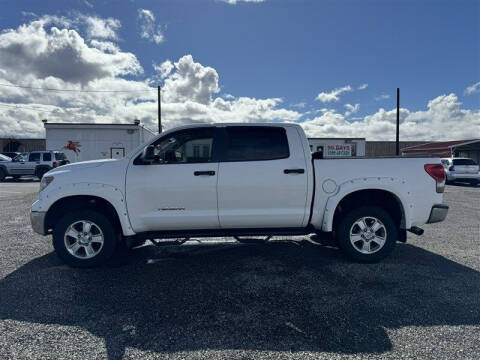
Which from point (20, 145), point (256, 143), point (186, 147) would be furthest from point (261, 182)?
point (20, 145)

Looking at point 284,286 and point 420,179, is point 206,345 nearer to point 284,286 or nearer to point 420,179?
point 284,286

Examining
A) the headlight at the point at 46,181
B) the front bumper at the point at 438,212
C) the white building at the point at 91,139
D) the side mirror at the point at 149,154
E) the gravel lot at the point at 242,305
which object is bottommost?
the gravel lot at the point at 242,305

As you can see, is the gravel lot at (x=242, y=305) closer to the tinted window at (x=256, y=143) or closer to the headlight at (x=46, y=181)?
the headlight at (x=46, y=181)

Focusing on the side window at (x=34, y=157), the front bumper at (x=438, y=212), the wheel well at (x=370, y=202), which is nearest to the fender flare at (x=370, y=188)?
the wheel well at (x=370, y=202)

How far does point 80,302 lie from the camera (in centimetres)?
300

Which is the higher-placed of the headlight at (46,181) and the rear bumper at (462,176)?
the headlight at (46,181)

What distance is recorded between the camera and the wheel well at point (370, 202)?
13.5ft

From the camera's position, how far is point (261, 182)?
12.5 feet

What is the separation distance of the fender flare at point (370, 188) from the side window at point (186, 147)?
6.02ft

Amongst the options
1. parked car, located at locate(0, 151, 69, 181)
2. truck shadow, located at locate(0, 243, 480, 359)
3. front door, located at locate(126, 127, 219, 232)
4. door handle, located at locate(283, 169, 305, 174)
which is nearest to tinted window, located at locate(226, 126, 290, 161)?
door handle, located at locate(283, 169, 305, 174)

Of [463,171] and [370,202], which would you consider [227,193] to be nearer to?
[370,202]

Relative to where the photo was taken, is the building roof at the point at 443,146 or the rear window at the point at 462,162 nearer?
the rear window at the point at 462,162

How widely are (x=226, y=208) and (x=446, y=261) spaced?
3.44 m

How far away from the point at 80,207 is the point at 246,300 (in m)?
2.72
